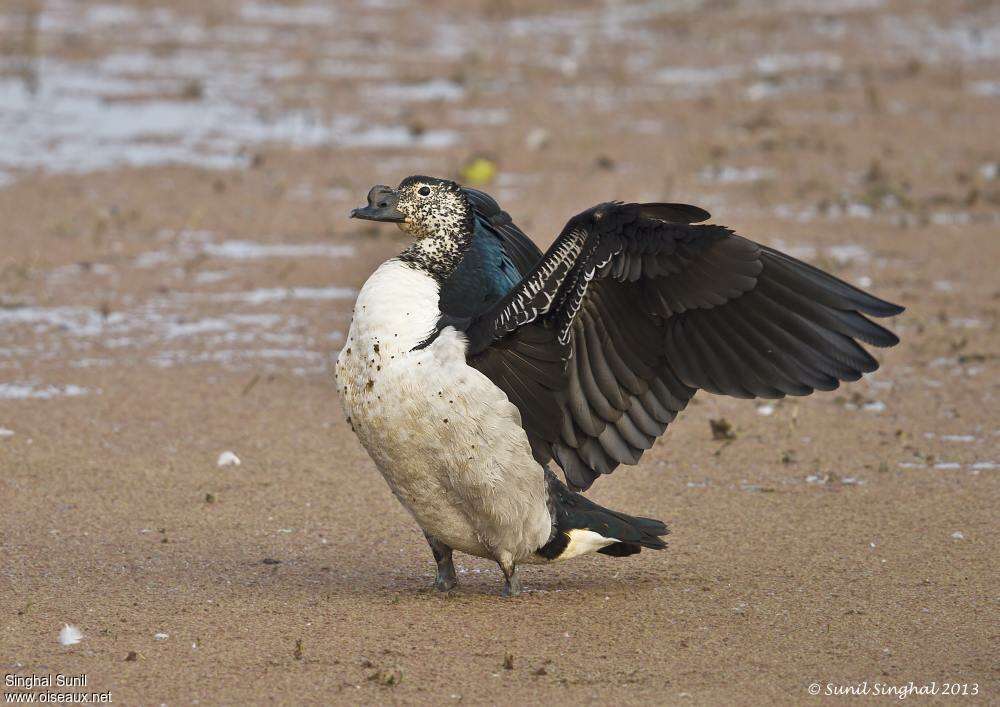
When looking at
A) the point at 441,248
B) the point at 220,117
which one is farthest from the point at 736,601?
the point at 220,117

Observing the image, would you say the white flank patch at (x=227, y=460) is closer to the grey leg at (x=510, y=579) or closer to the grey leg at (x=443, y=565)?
the grey leg at (x=443, y=565)

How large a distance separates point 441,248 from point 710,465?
2.43 m

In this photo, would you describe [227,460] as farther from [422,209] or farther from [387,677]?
[387,677]

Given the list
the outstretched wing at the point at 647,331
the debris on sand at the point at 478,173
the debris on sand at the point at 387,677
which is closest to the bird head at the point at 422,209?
the outstretched wing at the point at 647,331

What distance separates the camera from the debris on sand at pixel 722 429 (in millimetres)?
8180

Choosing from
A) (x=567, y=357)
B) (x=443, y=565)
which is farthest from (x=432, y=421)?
(x=443, y=565)

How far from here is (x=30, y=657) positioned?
16.9ft

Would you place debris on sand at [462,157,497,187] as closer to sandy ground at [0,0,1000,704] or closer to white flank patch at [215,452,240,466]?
sandy ground at [0,0,1000,704]

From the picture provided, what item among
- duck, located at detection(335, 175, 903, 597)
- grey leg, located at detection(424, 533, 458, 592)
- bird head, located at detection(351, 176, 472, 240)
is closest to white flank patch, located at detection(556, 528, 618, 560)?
duck, located at detection(335, 175, 903, 597)

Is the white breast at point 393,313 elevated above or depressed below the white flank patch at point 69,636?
above

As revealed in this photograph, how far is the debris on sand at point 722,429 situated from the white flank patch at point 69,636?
3924 mm

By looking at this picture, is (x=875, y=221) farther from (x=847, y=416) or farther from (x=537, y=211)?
(x=847, y=416)

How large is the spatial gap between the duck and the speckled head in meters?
0.02

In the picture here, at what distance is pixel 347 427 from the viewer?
8.41 metres
